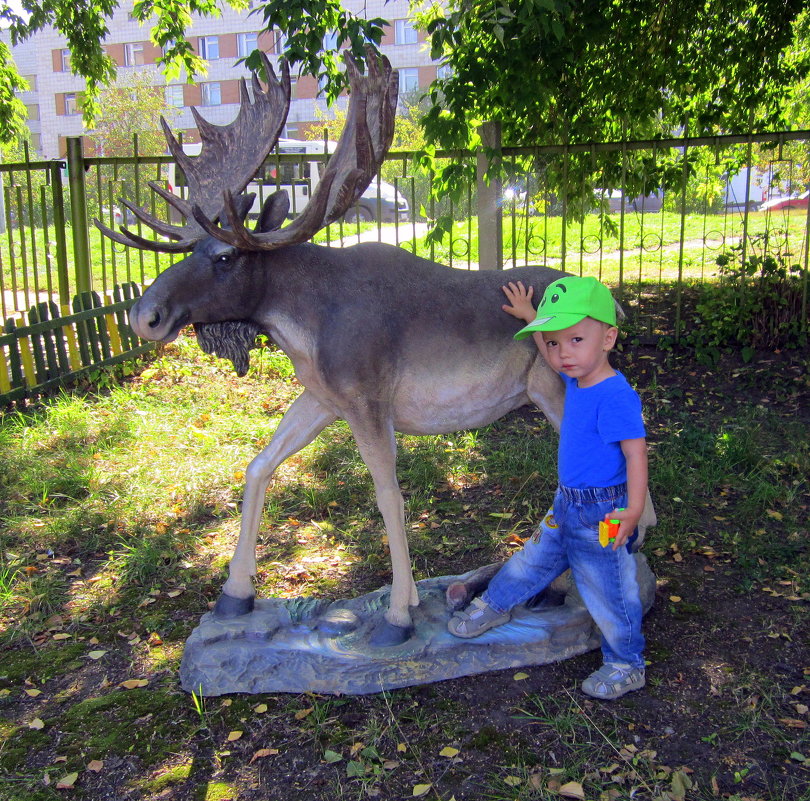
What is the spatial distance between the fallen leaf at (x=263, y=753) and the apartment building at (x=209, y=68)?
33.5 m

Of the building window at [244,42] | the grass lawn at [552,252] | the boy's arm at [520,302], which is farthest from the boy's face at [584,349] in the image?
the building window at [244,42]

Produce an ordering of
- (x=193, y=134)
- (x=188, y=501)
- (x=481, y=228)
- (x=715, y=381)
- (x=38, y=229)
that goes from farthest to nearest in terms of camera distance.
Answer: (x=193, y=134) → (x=38, y=229) → (x=481, y=228) → (x=715, y=381) → (x=188, y=501)

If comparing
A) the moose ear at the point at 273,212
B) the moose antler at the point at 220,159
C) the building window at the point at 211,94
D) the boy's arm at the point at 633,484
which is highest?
the building window at the point at 211,94

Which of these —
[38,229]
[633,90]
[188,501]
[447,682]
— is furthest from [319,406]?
[38,229]

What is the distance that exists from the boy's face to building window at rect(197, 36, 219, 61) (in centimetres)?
3760

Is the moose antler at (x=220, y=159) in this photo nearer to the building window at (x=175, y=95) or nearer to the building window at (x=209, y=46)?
the building window at (x=209, y=46)

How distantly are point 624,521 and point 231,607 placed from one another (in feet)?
5.68

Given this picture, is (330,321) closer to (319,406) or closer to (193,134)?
(319,406)

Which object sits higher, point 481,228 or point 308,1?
point 308,1

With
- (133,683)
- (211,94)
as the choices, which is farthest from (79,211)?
(211,94)

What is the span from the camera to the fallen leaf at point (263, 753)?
3017 millimetres

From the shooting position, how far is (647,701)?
3.25 metres

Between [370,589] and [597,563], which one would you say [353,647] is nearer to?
[370,589]

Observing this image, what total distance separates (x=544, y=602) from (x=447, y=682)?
2.01 ft
